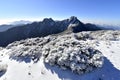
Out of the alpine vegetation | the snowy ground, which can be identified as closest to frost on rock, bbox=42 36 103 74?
the alpine vegetation

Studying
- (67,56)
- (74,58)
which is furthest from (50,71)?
(74,58)

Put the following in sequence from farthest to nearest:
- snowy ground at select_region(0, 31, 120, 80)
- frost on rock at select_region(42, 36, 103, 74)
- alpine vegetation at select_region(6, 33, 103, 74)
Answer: alpine vegetation at select_region(6, 33, 103, 74) → frost on rock at select_region(42, 36, 103, 74) → snowy ground at select_region(0, 31, 120, 80)

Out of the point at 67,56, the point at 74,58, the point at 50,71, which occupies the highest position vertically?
the point at 67,56

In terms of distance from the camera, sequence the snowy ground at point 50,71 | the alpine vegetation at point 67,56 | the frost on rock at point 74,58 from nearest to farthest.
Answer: the snowy ground at point 50,71 < the frost on rock at point 74,58 < the alpine vegetation at point 67,56

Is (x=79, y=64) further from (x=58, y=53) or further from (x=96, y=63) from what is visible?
(x=58, y=53)

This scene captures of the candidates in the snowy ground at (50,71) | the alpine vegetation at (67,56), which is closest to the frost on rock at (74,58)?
the alpine vegetation at (67,56)

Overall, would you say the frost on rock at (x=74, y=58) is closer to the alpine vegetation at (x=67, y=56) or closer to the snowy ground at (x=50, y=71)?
the alpine vegetation at (x=67, y=56)

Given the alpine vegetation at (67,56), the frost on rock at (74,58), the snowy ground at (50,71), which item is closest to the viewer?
the snowy ground at (50,71)

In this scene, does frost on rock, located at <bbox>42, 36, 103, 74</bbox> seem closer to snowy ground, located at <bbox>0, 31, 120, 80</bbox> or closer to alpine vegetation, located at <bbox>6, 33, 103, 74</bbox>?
alpine vegetation, located at <bbox>6, 33, 103, 74</bbox>

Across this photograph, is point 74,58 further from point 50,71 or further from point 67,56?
point 50,71
